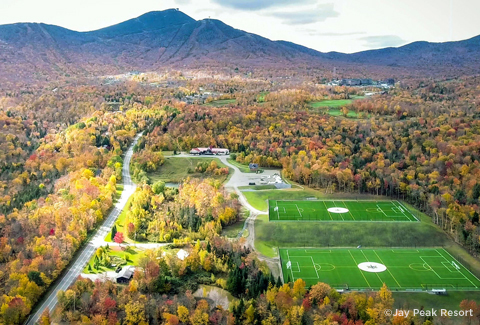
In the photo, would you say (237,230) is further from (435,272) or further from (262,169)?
(262,169)

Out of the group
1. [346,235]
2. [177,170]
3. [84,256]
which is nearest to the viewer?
[84,256]

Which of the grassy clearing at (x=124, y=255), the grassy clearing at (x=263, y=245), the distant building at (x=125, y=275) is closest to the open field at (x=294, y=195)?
the grassy clearing at (x=263, y=245)

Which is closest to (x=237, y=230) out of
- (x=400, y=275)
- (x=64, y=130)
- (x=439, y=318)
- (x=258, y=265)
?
(x=258, y=265)

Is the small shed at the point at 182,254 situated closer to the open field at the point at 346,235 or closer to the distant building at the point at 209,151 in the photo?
the open field at the point at 346,235

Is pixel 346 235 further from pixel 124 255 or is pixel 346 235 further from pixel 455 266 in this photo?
pixel 124 255

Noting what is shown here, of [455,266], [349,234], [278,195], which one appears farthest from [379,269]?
[278,195]
